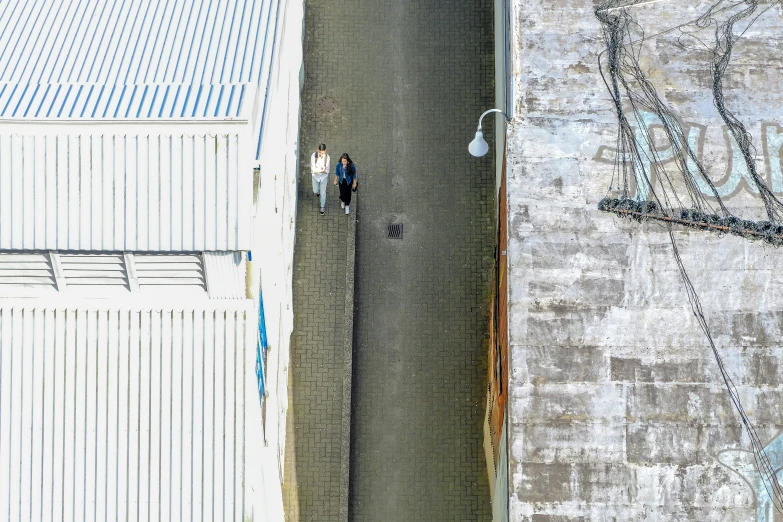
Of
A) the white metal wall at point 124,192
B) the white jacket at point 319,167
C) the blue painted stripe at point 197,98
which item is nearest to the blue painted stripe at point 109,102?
the white metal wall at point 124,192

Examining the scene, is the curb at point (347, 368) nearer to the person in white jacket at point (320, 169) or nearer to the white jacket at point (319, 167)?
the person in white jacket at point (320, 169)

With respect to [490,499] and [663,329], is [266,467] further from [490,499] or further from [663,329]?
[663,329]

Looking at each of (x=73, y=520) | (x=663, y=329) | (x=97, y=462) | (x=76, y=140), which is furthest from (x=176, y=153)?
(x=663, y=329)

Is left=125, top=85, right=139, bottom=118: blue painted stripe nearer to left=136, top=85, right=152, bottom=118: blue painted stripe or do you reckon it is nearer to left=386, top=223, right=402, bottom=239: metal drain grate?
left=136, top=85, right=152, bottom=118: blue painted stripe

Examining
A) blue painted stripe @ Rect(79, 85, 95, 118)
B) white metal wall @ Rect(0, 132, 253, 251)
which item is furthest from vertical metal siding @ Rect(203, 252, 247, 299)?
blue painted stripe @ Rect(79, 85, 95, 118)

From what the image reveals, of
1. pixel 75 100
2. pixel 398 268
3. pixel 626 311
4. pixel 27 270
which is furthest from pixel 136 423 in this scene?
pixel 398 268

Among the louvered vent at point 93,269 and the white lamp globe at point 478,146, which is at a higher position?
the white lamp globe at point 478,146

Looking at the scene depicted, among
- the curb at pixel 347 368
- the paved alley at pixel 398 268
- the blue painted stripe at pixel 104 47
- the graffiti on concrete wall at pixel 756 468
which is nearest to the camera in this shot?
the graffiti on concrete wall at pixel 756 468
